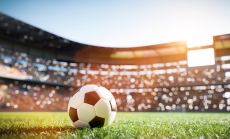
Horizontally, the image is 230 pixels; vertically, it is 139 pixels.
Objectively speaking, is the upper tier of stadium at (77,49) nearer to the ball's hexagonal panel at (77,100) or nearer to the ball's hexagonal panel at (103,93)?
the ball's hexagonal panel at (77,100)

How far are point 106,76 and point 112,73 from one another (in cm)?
103

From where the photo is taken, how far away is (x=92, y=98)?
129 inches

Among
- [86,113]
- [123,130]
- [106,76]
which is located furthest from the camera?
[106,76]

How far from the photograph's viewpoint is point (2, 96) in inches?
917

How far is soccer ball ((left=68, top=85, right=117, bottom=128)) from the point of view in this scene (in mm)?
3232

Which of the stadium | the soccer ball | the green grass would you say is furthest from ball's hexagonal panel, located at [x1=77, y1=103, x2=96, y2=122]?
the stadium

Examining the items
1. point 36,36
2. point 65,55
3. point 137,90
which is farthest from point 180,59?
point 36,36

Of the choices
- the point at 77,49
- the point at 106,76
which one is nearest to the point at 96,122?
the point at 77,49

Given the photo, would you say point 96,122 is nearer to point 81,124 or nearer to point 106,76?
point 81,124

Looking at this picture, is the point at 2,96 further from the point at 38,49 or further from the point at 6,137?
the point at 6,137

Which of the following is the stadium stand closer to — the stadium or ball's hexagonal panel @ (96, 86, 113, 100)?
the stadium

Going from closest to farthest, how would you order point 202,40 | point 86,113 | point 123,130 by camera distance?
point 123,130 → point 86,113 → point 202,40

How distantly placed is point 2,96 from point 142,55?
18585mm

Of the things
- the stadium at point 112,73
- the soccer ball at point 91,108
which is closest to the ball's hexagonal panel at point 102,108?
the soccer ball at point 91,108
